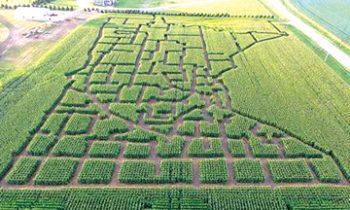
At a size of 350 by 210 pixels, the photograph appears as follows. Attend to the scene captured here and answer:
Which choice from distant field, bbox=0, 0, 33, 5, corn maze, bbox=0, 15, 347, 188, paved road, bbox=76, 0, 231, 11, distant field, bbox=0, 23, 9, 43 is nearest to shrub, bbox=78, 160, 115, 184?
corn maze, bbox=0, 15, 347, 188

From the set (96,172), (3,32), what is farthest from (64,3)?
(96,172)

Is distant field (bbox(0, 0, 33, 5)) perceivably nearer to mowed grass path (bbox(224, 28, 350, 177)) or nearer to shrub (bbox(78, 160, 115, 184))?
mowed grass path (bbox(224, 28, 350, 177))

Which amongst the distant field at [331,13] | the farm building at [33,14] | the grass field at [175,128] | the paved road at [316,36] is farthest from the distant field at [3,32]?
the distant field at [331,13]

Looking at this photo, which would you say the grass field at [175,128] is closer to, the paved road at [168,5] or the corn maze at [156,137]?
the corn maze at [156,137]

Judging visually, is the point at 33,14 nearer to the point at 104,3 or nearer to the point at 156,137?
the point at 104,3

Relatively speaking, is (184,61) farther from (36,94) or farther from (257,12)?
(257,12)
